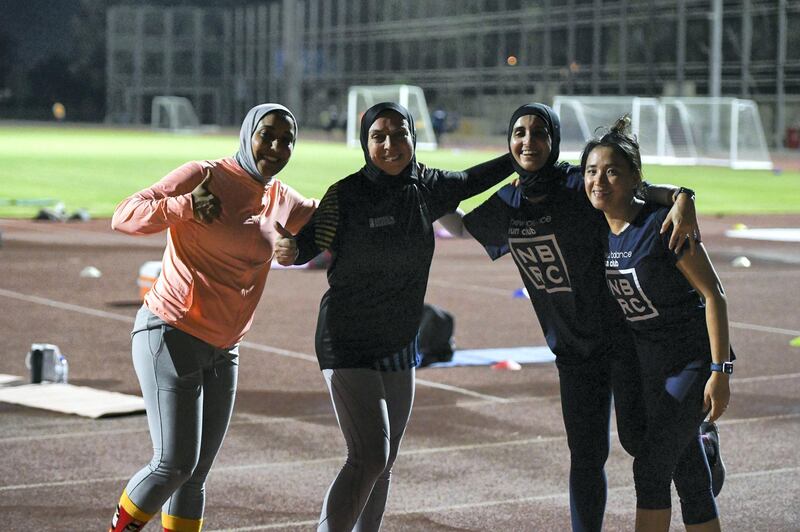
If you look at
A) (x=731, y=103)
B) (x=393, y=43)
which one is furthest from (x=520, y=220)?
(x=393, y=43)

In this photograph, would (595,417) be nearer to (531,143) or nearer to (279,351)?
(531,143)

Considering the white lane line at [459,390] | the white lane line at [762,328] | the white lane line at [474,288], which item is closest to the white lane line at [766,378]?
the white lane line at [459,390]

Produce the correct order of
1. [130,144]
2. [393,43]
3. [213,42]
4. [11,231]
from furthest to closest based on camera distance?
[213,42] < [393,43] < [130,144] < [11,231]

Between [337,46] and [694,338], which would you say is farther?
[337,46]

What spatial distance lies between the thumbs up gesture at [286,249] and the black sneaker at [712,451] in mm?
1627

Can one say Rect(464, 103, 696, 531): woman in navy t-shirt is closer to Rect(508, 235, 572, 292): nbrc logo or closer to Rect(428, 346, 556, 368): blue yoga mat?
Rect(508, 235, 572, 292): nbrc logo

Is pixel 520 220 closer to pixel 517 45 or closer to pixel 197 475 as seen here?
pixel 197 475

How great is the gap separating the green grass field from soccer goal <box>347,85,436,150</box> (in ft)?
15.7

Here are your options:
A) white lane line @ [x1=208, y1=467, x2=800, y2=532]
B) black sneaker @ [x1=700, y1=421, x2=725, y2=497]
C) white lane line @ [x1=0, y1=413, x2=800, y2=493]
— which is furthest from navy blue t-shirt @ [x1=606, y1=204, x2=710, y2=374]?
white lane line @ [x1=0, y1=413, x2=800, y2=493]

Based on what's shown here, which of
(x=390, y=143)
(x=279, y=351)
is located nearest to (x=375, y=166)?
(x=390, y=143)

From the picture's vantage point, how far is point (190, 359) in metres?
5.38

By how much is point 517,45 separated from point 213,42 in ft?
119

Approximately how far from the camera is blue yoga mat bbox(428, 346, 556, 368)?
1144cm

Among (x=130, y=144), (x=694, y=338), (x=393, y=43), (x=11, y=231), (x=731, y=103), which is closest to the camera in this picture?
(x=694, y=338)
